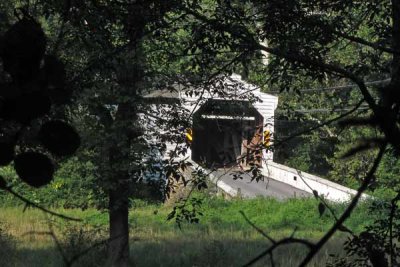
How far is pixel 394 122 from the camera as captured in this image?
36.9 inches

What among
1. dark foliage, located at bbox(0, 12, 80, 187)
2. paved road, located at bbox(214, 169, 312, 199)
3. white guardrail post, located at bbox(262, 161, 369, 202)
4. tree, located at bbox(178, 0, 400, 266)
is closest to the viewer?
dark foliage, located at bbox(0, 12, 80, 187)

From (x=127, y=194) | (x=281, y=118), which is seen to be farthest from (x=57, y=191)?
(x=281, y=118)

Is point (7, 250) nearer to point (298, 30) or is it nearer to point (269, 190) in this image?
point (298, 30)

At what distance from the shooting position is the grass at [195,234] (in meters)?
10.8

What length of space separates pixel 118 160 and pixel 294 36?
473cm

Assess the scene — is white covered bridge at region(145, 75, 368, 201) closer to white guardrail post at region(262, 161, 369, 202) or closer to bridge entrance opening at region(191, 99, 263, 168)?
bridge entrance opening at region(191, 99, 263, 168)

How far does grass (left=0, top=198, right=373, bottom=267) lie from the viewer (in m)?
10.8

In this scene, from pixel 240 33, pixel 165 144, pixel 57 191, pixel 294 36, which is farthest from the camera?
pixel 57 191

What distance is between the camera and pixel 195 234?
16.8 meters

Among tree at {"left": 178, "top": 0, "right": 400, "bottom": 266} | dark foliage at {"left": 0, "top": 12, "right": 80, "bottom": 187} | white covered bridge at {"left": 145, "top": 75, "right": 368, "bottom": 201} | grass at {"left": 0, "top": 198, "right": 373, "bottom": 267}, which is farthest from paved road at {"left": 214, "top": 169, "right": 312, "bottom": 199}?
dark foliage at {"left": 0, "top": 12, "right": 80, "bottom": 187}

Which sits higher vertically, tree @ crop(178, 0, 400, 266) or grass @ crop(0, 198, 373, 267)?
tree @ crop(178, 0, 400, 266)

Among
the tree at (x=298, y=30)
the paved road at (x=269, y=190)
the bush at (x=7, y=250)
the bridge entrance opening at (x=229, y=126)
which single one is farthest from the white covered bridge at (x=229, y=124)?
the paved road at (x=269, y=190)

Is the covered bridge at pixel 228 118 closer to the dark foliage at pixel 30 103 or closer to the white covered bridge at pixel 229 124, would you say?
the white covered bridge at pixel 229 124

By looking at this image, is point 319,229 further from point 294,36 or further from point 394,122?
point 394,122
